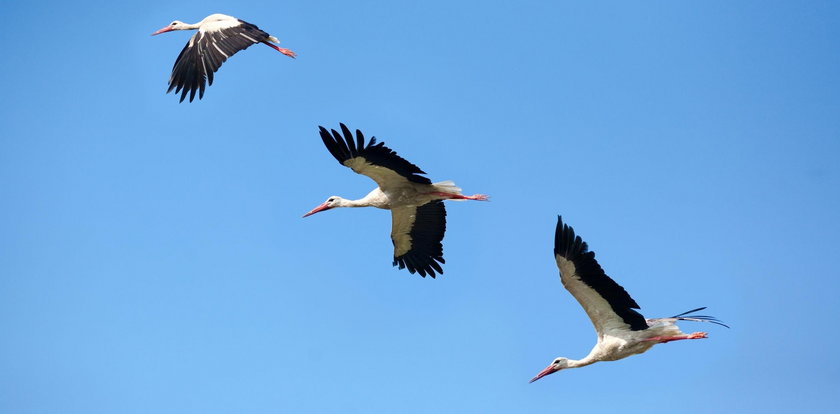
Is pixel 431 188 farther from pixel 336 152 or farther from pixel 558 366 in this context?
pixel 558 366

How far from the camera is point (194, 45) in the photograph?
13.5 metres

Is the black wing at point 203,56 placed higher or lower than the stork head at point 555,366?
higher

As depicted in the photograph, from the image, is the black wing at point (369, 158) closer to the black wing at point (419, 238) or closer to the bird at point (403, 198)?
the bird at point (403, 198)

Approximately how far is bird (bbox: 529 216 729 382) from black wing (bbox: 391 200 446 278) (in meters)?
3.54

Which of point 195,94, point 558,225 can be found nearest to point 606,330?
point 558,225

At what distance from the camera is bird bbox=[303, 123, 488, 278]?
40.2 ft

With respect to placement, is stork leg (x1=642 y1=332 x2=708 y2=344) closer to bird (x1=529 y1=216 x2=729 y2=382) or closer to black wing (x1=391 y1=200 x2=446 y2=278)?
bird (x1=529 y1=216 x2=729 y2=382)

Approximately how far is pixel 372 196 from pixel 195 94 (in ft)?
9.33

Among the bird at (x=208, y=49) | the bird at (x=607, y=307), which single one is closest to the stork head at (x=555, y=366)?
the bird at (x=607, y=307)

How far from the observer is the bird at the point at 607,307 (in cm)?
1106

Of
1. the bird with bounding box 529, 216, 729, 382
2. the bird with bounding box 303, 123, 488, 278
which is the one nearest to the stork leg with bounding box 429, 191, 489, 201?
the bird with bounding box 303, 123, 488, 278

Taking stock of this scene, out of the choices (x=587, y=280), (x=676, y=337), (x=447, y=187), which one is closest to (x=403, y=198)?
(x=447, y=187)

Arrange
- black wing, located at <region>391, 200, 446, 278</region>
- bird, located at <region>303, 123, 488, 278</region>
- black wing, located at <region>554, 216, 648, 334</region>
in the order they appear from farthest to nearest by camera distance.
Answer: black wing, located at <region>391, 200, 446, 278</region>
bird, located at <region>303, 123, 488, 278</region>
black wing, located at <region>554, 216, 648, 334</region>

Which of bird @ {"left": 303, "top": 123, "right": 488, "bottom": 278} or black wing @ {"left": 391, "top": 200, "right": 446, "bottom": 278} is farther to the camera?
black wing @ {"left": 391, "top": 200, "right": 446, "bottom": 278}
